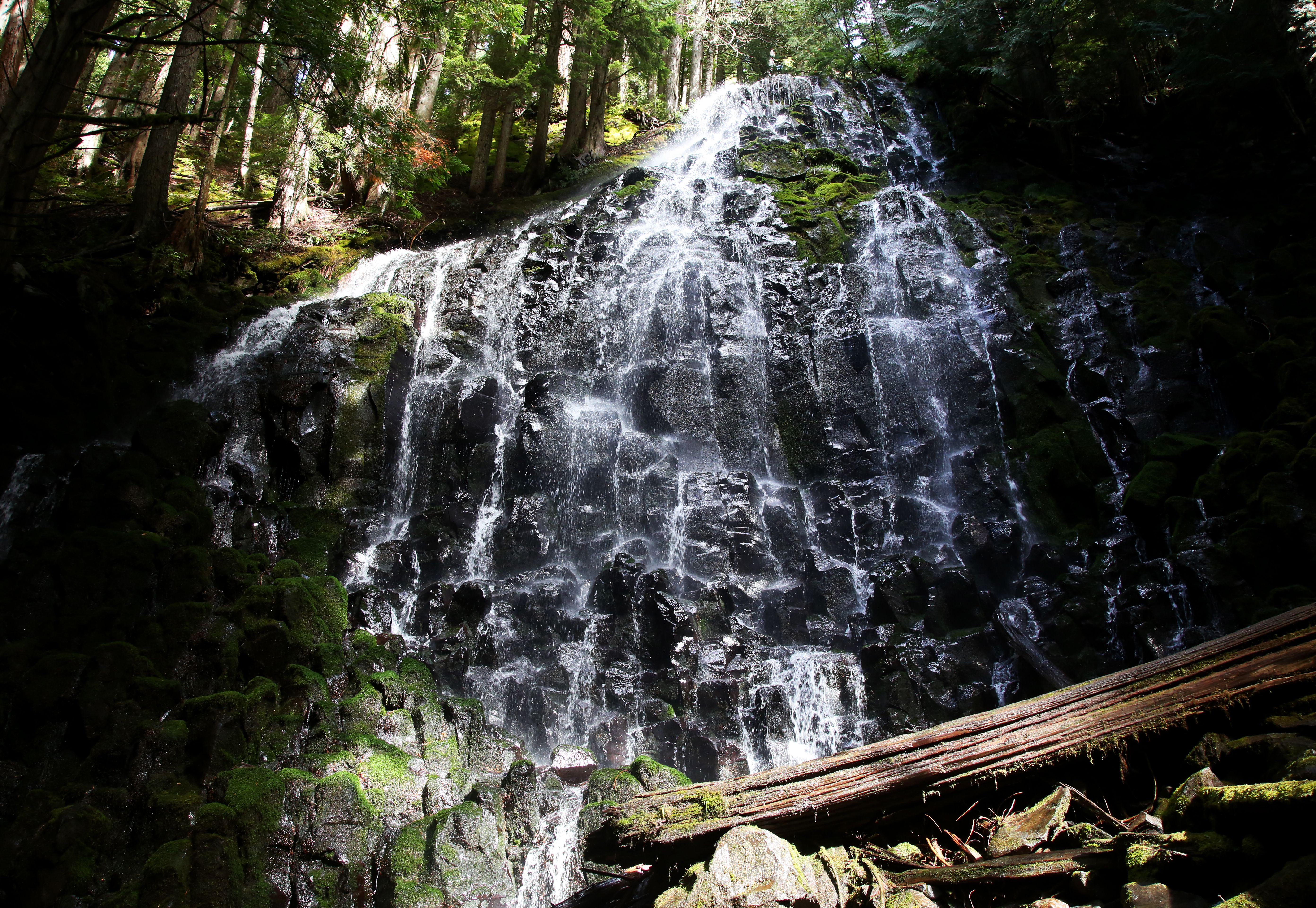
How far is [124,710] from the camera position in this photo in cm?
661

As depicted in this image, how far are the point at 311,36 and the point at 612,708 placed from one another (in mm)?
9509

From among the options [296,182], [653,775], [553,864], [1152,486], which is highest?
[296,182]

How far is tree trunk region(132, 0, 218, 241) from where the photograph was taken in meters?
13.1

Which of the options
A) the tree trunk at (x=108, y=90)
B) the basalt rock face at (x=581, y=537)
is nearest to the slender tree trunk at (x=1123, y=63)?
the basalt rock face at (x=581, y=537)

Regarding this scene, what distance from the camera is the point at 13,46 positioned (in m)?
7.42

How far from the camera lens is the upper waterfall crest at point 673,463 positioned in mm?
9500

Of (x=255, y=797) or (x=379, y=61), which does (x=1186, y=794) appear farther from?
(x=379, y=61)

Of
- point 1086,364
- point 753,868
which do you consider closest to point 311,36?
point 753,868

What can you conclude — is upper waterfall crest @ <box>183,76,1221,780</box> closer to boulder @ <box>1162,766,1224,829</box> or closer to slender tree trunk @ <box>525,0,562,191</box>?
slender tree trunk @ <box>525,0,562,191</box>

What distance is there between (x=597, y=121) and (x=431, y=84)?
521 centimetres

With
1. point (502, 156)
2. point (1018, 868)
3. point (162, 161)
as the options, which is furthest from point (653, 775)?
point (502, 156)

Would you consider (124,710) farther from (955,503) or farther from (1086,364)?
(1086,364)

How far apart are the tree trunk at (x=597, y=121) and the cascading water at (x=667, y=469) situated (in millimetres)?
5216

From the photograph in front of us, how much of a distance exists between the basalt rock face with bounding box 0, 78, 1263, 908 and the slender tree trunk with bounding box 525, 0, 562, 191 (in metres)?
4.44
